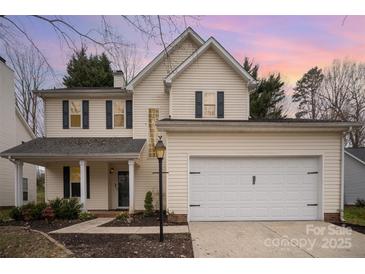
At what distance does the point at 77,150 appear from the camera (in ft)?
40.4

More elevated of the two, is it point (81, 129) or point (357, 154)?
point (81, 129)

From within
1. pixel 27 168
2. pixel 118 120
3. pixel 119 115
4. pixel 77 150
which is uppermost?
pixel 119 115

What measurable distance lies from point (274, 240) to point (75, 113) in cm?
1113

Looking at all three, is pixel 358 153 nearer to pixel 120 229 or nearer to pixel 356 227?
pixel 356 227

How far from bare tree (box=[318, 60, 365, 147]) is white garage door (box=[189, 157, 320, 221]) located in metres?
18.6

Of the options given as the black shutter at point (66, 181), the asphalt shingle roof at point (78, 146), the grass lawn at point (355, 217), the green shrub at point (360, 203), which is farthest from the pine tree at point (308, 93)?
the black shutter at point (66, 181)

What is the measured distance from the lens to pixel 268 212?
9727mm

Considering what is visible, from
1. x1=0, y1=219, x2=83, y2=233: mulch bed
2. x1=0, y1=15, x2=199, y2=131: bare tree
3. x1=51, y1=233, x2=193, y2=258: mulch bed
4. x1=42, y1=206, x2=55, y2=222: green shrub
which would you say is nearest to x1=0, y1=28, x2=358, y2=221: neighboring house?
x1=42, y1=206, x2=55, y2=222: green shrub

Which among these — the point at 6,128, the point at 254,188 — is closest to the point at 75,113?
the point at 6,128

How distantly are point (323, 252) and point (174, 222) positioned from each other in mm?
4592

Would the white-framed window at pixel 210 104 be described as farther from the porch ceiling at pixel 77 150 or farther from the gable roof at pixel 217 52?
the porch ceiling at pixel 77 150

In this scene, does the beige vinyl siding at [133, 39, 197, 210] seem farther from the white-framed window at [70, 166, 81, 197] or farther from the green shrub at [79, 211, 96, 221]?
the white-framed window at [70, 166, 81, 197]

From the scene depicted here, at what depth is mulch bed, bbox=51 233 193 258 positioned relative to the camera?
6.06 meters
